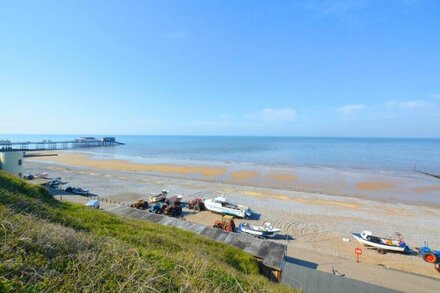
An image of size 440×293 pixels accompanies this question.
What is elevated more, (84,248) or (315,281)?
(84,248)

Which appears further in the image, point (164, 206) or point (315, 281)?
point (164, 206)

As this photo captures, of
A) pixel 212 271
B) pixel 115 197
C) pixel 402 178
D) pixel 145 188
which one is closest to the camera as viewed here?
pixel 212 271

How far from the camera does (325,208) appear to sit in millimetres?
24547

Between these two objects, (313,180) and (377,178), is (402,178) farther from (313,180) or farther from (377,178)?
(313,180)

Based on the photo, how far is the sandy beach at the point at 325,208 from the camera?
13.6 m

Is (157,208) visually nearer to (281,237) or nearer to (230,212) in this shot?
(230,212)

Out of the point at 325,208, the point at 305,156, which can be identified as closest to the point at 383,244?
the point at 325,208

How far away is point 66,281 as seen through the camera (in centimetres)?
371

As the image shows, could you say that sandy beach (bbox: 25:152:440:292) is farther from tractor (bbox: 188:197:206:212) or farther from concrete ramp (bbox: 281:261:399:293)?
concrete ramp (bbox: 281:261:399:293)

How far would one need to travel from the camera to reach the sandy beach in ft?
44.7

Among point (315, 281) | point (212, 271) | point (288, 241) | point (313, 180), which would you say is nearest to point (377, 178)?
point (313, 180)

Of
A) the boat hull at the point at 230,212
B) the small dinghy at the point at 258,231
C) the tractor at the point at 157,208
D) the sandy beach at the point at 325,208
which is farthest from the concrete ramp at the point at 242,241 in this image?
the boat hull at the point at 230,212

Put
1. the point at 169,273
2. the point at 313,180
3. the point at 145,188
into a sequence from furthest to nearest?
the point at 313,180
the point at 145,188
the point at 169,273

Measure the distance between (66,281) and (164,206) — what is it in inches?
698
